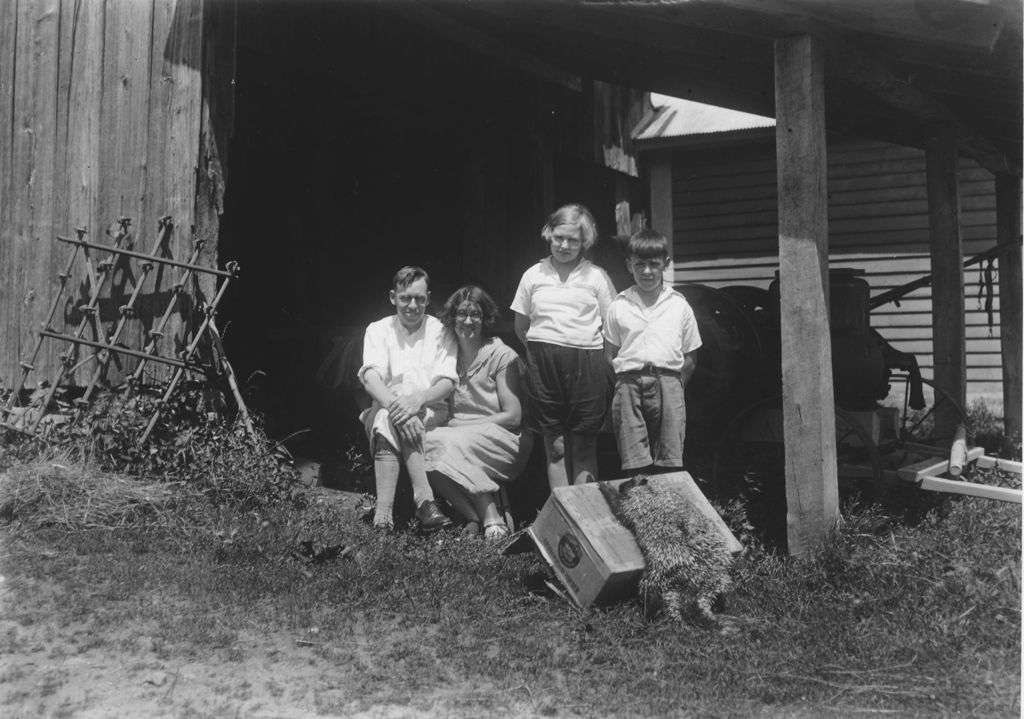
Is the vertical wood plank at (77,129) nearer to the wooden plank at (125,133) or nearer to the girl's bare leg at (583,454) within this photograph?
the wooden plank at (125,133)

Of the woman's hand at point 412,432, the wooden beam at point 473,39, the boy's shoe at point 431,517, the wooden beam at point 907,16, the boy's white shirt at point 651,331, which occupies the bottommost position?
the boy's shoe at point 431,517

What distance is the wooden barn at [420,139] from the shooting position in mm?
4801

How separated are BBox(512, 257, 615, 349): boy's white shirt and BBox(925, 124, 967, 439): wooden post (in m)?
2.95

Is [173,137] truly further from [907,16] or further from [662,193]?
[662,193]

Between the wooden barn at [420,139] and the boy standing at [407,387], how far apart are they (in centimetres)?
138

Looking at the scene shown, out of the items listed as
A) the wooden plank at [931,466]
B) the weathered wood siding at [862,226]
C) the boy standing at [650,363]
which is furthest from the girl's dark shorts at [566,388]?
the weathered wood siding at [862,226]

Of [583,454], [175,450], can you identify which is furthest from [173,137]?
[583,454]

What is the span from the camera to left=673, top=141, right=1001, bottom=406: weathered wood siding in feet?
34.3

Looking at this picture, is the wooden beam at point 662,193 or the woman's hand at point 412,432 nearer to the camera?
the woman's hand at point 412,432

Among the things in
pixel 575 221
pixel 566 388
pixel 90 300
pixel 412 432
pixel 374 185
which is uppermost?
pixel 374 185

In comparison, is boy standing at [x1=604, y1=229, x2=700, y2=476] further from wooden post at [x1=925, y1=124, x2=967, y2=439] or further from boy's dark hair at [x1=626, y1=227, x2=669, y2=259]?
wooden post at [x1=925, y1=124, x2=967, y2=439]

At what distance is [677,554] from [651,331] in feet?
4.91

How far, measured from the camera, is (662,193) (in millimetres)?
12008

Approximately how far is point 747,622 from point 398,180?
7.76m
